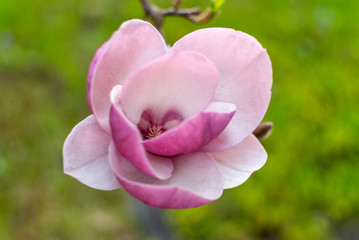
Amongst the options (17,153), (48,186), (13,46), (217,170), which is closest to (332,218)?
(48,186)

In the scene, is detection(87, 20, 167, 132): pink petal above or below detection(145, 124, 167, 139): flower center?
above

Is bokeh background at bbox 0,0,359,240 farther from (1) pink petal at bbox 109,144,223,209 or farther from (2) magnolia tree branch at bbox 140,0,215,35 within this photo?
(1) pink petal at bbox 109,144,223,209

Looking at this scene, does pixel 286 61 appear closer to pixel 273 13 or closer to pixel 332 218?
pixel 273 13

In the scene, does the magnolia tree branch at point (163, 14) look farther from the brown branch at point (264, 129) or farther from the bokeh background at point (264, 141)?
the bokeh background at point (264, 141)

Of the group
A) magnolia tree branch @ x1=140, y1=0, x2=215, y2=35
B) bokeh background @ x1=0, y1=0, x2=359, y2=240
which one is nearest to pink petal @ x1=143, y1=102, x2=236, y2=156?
magnolia tree branch @ x1=140, y1=0, x2=215, y2=35

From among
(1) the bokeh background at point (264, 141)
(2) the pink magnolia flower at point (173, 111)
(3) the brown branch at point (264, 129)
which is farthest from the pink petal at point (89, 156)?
(1) the bokeh background at point (264, 141)

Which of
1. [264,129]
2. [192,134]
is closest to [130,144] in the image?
[192,134]
